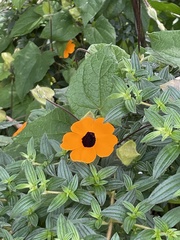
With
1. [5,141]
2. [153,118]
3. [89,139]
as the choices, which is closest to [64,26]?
[5,141]

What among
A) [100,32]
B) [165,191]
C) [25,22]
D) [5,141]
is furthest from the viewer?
[25,22]

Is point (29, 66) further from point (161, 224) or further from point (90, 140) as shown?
point (161, 224)

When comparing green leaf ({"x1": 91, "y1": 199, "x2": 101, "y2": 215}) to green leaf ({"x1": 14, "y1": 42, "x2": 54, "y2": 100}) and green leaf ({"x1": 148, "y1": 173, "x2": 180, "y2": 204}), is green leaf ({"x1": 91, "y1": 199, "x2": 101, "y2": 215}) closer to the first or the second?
green leaf ({"x1": 148, "y1": 173, "x2": 180, "y2": 204})

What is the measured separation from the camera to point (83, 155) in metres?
0.50

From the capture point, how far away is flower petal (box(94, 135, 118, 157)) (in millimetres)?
515

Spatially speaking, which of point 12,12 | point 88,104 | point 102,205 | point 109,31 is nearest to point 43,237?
point 102,205

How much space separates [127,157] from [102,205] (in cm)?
6

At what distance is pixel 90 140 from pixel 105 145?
4 cm

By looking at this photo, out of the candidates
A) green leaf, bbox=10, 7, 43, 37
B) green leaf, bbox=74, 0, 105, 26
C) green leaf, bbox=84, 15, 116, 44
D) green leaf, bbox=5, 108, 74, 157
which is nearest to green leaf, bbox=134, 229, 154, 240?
green leaf, bbox=5, 108, 74, 157

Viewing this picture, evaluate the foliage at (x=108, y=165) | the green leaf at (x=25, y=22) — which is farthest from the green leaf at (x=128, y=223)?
the green leaf at (x=25, y=22)

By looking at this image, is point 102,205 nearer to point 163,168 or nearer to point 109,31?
point 163,168

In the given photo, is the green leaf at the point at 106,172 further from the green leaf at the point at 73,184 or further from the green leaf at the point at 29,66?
the green leaf at the point at 29,66

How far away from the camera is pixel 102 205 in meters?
0.48

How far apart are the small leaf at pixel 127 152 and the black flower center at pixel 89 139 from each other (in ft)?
0.16
